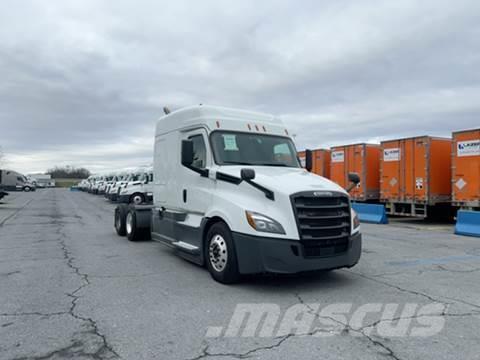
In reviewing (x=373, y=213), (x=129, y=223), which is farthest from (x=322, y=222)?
(x=373, y=213)

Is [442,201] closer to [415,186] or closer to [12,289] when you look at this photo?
[415,186]

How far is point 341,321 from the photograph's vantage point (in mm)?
4664

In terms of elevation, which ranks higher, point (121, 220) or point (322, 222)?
point (322, 222)

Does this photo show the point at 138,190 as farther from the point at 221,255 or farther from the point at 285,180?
the point at 285,180

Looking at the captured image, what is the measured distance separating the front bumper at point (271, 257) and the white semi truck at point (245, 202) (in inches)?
0.6

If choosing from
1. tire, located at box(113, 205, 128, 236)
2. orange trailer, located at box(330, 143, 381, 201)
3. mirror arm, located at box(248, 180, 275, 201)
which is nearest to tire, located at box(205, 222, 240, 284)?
mirror arm, located at box(248, 180, 275, 201)

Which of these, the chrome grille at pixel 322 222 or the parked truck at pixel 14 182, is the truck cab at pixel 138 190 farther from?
the parked truck at pixel 14 182

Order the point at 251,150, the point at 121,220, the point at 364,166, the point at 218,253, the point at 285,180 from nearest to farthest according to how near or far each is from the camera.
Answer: the point at 285,180
the point at 218,253
the point at 251,150
the point at 121,220
the point at 364,166

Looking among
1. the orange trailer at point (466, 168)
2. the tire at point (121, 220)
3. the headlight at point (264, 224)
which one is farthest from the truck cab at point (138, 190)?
the headlight at point (264, 224)

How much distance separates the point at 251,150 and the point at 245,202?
158 cm

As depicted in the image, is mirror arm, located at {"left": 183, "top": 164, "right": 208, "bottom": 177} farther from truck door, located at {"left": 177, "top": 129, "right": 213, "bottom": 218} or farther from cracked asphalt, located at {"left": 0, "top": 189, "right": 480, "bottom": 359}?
cracked asphalt, located at {"left": 0, "top": 189, "right": 480, "bottom": 359}

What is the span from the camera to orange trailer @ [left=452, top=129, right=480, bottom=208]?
46.7ft

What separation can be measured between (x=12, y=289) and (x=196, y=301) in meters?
2.85
